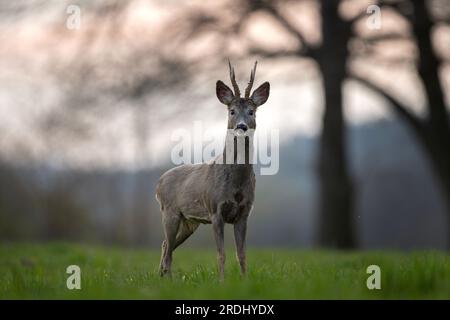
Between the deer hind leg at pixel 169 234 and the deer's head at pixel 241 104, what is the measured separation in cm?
127

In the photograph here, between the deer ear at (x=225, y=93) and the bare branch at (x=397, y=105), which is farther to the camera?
the bare branch at (x=397, y=105)

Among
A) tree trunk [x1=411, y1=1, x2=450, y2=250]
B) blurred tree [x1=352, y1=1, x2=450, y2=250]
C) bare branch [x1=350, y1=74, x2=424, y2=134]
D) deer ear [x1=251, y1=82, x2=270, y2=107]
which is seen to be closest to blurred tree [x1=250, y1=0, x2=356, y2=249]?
bare branch [x1=350, y1=74, x2=424, y2=134]

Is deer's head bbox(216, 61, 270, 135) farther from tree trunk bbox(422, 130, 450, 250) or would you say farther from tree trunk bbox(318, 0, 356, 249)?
tree trunk bbox(422, 130, 450, 250)

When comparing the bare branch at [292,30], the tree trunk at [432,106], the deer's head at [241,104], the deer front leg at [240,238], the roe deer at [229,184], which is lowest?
the deer front leg at [240,238]

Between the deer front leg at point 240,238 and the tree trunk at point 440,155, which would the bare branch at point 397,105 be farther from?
the deer front leg at point 240,238

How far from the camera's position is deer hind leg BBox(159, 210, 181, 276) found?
829 centimetres

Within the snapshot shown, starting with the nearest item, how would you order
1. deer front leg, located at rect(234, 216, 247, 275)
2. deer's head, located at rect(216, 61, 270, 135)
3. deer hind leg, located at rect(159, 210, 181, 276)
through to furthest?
deer's head, located at rect(216, 61, 270, 135)
deer front leg, located at rect(234, 216, 247, 275)
deer hind leg, located at rect(159, 210, 181, 276)

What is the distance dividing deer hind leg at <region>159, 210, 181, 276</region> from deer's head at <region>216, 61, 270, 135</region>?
1.27 m

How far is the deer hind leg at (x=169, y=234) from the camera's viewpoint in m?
8.29

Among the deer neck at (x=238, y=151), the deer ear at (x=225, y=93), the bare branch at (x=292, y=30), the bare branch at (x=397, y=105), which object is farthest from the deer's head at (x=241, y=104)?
the bare branch at (x=397, y=105)

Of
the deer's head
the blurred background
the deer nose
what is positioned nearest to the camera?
the deer nose

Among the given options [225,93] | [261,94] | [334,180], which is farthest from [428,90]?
[225,93]

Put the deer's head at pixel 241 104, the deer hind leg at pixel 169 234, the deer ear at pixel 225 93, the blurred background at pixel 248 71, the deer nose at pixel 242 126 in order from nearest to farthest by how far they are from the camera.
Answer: the deer nose at pixel 242 126
the deer's head at pixel 241 104
the deer ear at pixel 225 93
the deer hind leg at pixel 169 234
the blurred background at pixel 248 71

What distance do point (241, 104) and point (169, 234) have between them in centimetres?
170
